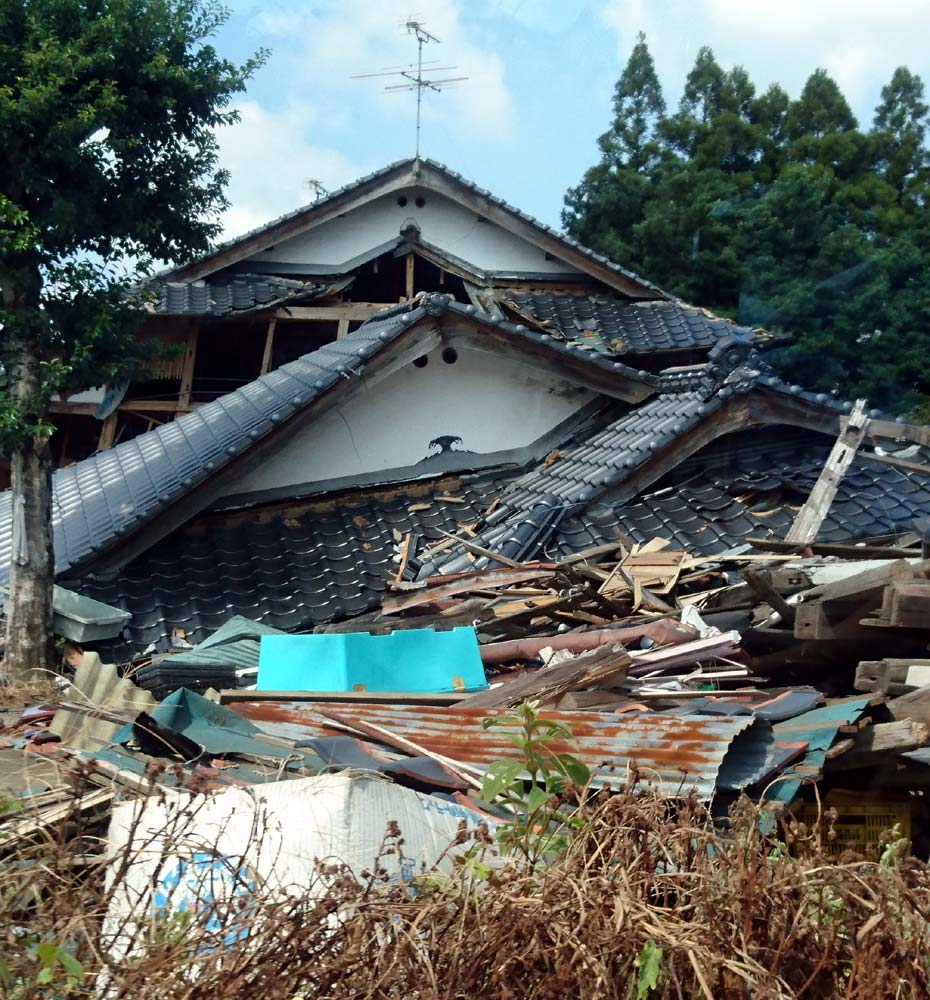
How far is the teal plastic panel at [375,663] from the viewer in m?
Result: 6.67

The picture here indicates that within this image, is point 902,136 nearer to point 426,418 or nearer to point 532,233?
point 532,233

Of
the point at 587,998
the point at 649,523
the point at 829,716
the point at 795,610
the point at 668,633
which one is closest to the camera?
the point at 587,998

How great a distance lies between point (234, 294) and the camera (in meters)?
18.2

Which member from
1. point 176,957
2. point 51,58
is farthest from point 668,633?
point 51,58

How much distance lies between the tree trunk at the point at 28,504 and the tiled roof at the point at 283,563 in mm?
731

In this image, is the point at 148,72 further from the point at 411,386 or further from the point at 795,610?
the point at 795,610

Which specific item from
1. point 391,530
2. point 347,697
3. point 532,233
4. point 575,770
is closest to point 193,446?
point 391,530

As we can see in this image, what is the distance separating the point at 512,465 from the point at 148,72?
Answer: 18.8 feet

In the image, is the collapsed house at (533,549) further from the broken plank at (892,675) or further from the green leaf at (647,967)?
the green leaf at (647,967)

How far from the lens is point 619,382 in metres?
12.2

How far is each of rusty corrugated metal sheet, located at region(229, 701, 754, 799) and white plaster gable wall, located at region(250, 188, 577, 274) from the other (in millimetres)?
14665

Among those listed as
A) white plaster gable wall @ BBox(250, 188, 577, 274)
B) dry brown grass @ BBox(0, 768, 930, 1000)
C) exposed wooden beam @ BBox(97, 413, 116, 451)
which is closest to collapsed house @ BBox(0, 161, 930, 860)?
dry brown grass @ BBox(0, 768, 930, 1000)

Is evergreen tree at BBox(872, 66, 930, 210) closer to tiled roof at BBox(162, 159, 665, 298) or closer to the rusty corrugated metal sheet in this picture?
tiled roof at BBox(162, 159, 665, 298)

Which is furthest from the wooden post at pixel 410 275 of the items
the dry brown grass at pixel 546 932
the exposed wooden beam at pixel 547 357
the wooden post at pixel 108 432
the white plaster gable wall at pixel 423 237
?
the dry brown grass at pixel 546 932
